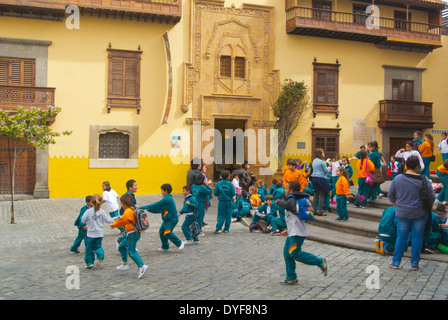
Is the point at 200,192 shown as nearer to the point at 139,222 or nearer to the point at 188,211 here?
the point at 188,211

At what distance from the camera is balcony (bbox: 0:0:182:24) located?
17.4 meters

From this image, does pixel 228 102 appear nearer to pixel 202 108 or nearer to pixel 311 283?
pixel 202 108

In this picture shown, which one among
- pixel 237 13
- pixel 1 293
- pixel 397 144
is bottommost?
pixel 1 293

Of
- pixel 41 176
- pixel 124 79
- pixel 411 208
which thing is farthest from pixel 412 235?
pixel 41 176

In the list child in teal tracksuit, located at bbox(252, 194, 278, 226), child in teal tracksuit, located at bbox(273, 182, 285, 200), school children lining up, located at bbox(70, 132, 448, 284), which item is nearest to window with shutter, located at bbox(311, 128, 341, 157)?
school children lining up, located at bbox(70, 132, 448, 284)

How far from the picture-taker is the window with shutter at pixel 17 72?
1786 centimetres

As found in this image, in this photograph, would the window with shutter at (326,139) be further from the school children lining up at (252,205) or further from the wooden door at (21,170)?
the wooden door at (21,170)

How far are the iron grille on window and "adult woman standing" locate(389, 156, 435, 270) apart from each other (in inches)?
553

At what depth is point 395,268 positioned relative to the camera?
7.44 metres

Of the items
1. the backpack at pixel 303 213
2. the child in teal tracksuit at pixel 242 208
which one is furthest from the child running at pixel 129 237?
the child in teal tracksuit at pixel 242 208

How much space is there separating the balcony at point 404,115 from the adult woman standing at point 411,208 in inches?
664

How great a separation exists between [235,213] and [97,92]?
9.25 metres

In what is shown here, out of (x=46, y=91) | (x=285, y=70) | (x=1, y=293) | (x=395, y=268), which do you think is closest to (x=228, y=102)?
(x=285, y=70)

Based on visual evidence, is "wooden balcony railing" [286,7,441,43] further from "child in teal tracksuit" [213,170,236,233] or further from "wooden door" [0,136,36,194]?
"wooden door" [0,136,36,194]
